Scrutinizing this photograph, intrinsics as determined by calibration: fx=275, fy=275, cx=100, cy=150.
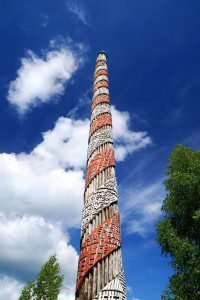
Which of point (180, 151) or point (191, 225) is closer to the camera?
point (191, 225)

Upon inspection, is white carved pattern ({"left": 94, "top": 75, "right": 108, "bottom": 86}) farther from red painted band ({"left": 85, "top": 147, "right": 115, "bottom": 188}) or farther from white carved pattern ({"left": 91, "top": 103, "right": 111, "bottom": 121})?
red painted band ({"left": 85, "top": 147, "right": 115, "bottom": 188})

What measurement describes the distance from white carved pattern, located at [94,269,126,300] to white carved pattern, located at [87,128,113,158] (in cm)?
339

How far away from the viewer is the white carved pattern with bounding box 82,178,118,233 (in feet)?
18.2

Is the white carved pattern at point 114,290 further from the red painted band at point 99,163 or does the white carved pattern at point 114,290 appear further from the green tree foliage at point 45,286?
the green tree foliage at point 45,286

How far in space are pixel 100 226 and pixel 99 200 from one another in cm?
66

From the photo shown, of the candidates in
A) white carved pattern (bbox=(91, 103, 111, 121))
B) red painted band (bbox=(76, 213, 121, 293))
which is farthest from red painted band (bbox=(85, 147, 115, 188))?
white carved pattern (bbox=(91, 103, 111, 121))

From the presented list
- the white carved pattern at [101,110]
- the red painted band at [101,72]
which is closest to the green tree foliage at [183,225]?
the white carved pattern at [101,110]

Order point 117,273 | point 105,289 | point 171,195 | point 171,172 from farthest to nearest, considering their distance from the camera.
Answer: point 171,172 < point 171,195 < point 117,273 < point 105,289

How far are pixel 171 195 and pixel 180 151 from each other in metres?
1.50

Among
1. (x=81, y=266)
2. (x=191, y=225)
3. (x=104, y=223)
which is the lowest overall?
(x=81, y=266)

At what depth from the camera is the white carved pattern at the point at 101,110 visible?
8219 mm

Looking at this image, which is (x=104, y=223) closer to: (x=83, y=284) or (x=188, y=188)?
(x=83, y=284)

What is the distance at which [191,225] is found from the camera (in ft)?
23.3

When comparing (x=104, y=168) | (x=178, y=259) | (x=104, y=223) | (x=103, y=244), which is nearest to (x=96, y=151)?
(x=104, y=168)
